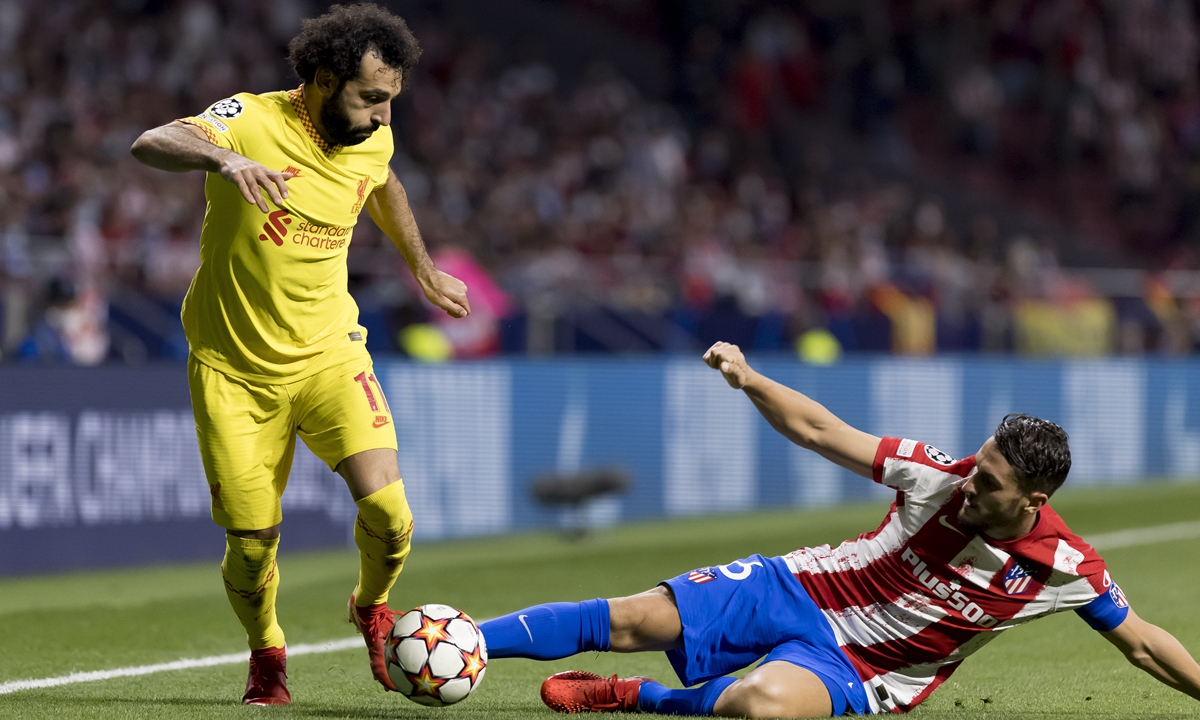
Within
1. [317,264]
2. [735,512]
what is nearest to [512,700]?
[317,264]

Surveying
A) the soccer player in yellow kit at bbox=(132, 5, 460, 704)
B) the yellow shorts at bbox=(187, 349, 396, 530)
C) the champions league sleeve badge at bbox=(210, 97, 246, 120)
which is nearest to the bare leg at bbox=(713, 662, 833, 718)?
the soccer player in yellow kit at bbox=(132, 5, 460, 704)

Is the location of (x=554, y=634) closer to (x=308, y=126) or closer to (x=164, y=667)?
(x=308, y=126)

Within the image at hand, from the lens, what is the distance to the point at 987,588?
516cm

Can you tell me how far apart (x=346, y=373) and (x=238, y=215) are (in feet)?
2.20

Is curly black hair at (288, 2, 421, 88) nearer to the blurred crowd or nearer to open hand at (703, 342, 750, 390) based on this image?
open hand at (703, 342, 750, 390)

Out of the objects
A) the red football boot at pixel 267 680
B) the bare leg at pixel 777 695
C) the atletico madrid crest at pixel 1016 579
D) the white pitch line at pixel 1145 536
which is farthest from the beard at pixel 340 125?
the white pitch line at pixel 1145 536

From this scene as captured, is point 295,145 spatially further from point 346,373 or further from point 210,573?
point 210,573

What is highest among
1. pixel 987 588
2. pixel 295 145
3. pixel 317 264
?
pixel 295 145

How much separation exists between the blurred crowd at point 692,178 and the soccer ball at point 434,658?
248 inches

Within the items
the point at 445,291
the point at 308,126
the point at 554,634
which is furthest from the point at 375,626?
the point at 308,126

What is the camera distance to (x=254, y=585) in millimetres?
5645

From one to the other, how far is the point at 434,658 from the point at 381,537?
65 centimetres

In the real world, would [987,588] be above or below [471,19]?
below

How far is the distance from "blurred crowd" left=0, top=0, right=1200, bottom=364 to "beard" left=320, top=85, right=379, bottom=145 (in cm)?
579
